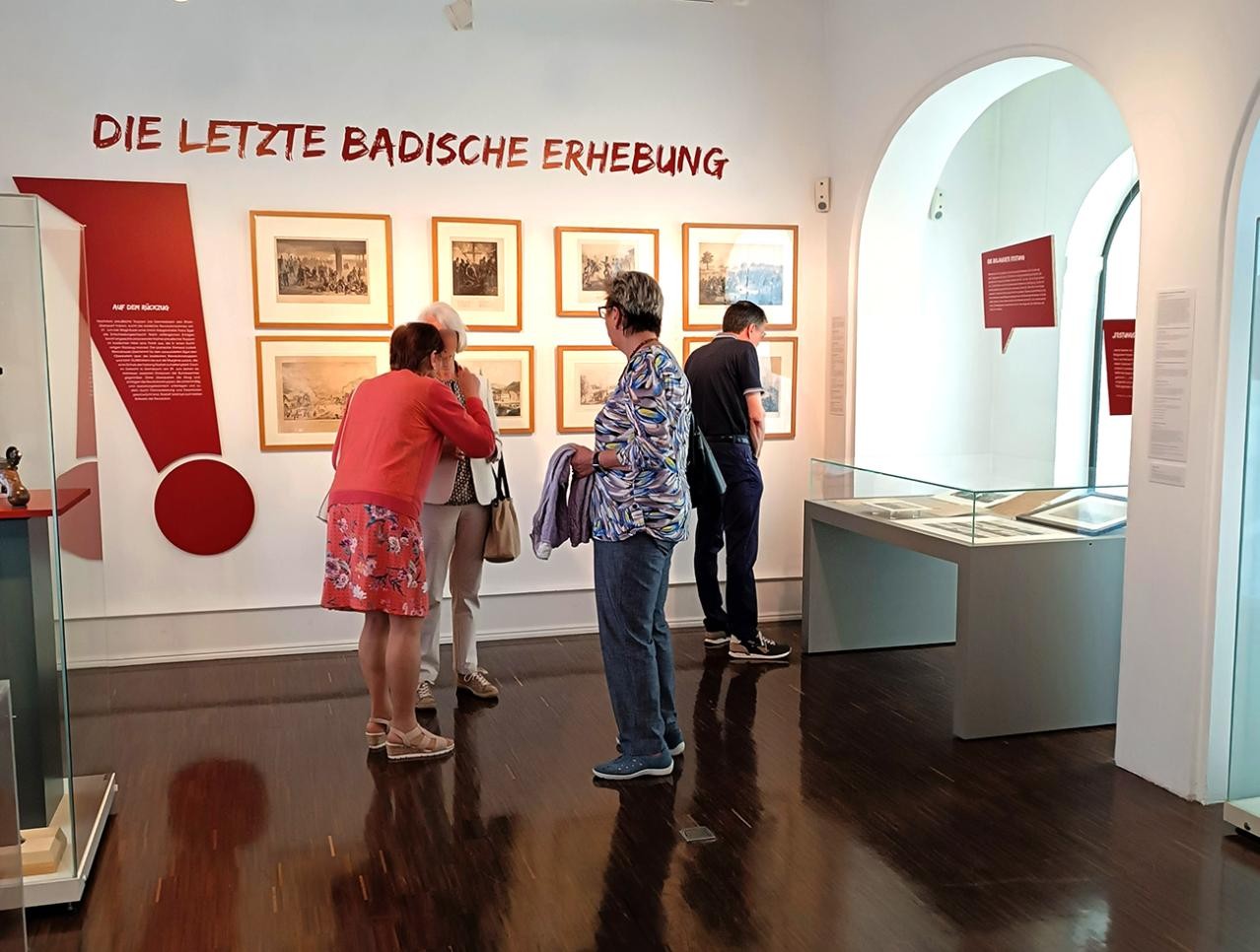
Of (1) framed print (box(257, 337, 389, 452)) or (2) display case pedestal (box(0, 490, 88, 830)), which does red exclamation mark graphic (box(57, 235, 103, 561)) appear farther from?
(1) framed print (box(257, 337, 389, 452))

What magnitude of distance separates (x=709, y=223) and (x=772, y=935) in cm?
418

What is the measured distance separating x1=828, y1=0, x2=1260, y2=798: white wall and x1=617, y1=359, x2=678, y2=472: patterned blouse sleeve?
1.77 metres

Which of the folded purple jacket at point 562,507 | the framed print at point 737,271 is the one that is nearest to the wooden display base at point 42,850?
the folded purple jacket at point 562,507

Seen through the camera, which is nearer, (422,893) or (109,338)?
(422,893)

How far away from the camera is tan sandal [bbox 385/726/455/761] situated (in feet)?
14.0

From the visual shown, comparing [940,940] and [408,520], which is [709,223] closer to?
[408,520]

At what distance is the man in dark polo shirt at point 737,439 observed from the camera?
5512 millimetres

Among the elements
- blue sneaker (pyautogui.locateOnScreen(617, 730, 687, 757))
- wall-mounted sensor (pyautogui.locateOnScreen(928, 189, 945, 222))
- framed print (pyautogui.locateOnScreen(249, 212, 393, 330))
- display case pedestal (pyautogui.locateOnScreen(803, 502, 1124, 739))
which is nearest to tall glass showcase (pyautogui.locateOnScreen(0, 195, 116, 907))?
blue sneaker (pyautogui.locateOnScreen(617, 730, 687, 757))

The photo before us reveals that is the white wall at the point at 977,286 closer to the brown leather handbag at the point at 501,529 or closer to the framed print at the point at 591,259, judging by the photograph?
the framed print at the point at 591,259

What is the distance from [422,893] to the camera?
3.22 m

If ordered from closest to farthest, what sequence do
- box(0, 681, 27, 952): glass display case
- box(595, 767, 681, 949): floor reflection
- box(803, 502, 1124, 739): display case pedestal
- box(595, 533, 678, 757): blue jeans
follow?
1. box(0, 681, 27, 952): glass display case
2. box(595, 767, 681, 949): floor reflection
3. box(595, 533, 678, 757): blue jeans
4. box(803, 502, 1124, 739): display case pedestal

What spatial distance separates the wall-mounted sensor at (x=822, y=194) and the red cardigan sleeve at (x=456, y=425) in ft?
9.98

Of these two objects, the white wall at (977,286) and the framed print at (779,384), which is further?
the framed print at (779,384)

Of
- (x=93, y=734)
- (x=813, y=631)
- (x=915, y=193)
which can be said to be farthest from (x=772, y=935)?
(x=915, y=193)
